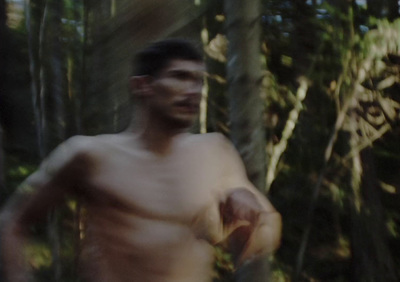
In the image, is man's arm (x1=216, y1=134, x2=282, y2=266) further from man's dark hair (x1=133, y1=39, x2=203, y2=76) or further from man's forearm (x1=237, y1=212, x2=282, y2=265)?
man's dark hair (x1=133, y1=39, x2=203, y2=76)

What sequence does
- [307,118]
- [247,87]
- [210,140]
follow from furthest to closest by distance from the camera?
[307,118] → [247,87] → [210,140]

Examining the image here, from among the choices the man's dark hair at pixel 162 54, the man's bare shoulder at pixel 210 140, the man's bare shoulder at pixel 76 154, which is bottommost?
the man's bare shoulder at pixel 210 140

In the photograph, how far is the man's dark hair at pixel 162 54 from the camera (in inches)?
79.9

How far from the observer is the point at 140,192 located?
2.06 m

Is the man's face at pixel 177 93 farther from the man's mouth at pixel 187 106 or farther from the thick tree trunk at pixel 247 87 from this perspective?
the thick tree trunk at pixel 247 87

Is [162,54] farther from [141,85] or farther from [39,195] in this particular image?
[39,195]

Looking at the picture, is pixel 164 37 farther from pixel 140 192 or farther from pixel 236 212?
pixel 236 212

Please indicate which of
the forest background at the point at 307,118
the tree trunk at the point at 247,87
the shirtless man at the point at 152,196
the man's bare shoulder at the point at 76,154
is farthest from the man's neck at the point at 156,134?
the forest background at the point at 307,118

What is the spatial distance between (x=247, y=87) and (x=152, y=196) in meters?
1.29

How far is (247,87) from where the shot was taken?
3262 mm

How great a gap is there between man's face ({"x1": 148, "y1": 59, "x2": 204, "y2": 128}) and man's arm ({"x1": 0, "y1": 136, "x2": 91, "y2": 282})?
0.84 ft

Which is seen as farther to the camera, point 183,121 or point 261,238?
point 183,121

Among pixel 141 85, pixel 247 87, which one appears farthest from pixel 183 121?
pixel 247 87

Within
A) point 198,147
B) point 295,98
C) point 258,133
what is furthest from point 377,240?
point 198,147
